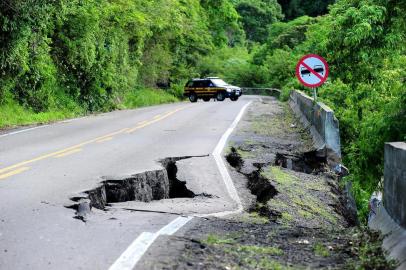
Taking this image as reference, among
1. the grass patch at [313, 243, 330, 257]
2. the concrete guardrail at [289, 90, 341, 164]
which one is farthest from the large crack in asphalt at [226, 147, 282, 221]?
the concrete guardrail at [289, 90, 341, 164]

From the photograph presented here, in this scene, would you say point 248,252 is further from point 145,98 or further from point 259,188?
point 145,98

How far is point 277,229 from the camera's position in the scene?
22.6 ft

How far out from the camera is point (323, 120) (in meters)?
13.4

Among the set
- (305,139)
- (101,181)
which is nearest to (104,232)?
(101,181)

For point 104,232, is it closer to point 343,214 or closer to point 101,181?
point 101,181

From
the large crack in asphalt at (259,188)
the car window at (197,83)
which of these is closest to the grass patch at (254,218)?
the large crack in asphalt at (259,188)

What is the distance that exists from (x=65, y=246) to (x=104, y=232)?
25.5 inches

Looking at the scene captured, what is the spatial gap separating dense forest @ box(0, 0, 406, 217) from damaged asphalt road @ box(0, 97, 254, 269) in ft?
9.78

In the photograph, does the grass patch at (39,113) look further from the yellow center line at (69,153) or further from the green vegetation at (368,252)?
the green vegetation at (368,252)

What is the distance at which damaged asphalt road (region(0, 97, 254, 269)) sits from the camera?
5.75 meters

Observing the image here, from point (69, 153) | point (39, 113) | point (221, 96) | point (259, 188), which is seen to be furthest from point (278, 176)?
point (221, 96)

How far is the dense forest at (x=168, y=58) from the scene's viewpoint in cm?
1109

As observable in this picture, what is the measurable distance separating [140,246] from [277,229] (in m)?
1.84

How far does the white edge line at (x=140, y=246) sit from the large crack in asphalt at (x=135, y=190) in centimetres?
127
